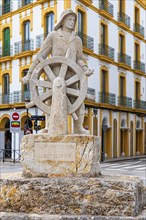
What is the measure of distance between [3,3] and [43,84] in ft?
81.2

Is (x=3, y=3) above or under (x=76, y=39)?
above

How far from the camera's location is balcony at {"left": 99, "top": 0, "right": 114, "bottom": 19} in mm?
28856

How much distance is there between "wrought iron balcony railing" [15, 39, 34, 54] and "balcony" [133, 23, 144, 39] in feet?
37.6

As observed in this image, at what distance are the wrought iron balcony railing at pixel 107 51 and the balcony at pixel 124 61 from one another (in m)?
1.24

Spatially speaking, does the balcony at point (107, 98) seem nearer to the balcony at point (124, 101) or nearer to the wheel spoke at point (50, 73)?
the balcony at point (124, 101)

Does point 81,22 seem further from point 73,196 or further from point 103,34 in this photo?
point 73,196

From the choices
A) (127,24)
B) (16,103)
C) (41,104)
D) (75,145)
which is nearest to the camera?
(75,145)

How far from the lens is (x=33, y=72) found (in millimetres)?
7379

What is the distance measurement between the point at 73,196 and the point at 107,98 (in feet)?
76.4

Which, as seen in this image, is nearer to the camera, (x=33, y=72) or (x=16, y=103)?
(x=33, y=72)

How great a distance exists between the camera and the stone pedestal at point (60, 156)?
677cm

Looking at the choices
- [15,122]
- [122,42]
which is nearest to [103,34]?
[122,42]

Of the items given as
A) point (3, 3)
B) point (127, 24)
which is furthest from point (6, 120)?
point (127, 24)

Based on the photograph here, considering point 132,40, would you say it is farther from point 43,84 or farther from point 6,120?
point 43,84
